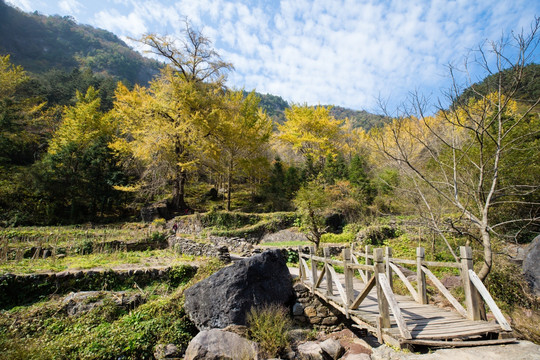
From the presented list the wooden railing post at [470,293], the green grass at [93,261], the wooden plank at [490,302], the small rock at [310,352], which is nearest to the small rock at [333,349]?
the small rock at [310,352]

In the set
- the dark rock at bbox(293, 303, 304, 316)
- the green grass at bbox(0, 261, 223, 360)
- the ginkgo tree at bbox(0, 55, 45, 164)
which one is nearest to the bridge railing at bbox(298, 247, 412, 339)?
the dark rock at bbox(293, 303, 304, 316)

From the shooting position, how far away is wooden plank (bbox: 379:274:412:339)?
3207 millimetres

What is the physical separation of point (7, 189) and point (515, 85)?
24457 mm

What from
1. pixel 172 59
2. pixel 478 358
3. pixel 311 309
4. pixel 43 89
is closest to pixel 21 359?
pixel 311 309

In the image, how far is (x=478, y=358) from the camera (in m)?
2.82

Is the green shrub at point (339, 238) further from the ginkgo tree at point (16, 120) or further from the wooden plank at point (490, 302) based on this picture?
the ginkgo tree at point (16, 120)

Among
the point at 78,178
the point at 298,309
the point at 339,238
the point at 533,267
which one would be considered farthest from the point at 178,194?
the point at 533,267

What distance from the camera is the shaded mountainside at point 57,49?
60.5 metres

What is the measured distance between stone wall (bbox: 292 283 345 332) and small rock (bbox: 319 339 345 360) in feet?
5.07

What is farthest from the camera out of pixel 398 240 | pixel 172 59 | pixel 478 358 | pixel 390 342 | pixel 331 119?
pixel 331 119

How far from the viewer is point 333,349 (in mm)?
5152

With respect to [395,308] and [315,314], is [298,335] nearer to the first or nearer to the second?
[315,314]

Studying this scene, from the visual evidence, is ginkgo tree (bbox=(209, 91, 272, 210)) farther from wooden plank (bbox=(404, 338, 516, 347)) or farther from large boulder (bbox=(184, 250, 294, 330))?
wooden plank (bbox=(404, 338, 516, 347))

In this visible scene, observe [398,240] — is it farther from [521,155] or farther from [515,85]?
[515,85]
